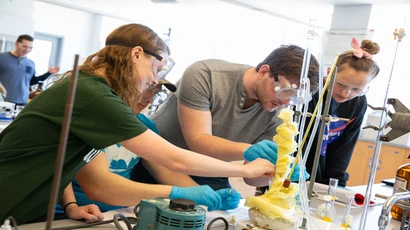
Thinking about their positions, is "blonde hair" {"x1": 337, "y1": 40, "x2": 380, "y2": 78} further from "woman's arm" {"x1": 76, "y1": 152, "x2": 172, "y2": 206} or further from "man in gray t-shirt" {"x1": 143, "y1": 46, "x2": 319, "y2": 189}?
"woman's arm" {"x1": 76, "y1": 152, "x2": 172, "y2": 206}

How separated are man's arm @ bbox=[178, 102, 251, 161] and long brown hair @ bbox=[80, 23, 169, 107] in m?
0.39

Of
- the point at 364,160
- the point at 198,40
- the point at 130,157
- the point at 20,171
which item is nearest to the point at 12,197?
the point at 20,171

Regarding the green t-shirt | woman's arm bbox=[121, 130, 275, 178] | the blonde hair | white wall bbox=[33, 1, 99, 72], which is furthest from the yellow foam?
white wall bbox=[33, 1, 99, 72]

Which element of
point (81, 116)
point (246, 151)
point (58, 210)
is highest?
point (81, 116)

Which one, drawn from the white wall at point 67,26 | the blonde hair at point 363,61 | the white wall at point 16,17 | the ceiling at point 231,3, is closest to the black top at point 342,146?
the blonde hair at point 363,61

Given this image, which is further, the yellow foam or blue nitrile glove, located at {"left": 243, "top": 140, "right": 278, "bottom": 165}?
blue nitrile glove, located at {"left": 243, "top": 140, "right": 278, "bottom": 165}

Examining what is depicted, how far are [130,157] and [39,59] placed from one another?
8.77 meters

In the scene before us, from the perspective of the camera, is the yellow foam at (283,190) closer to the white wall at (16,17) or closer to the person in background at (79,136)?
the person in background at (79,136)

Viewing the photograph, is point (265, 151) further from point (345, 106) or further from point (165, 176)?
point (345, 106)

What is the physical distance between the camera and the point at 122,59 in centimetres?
135

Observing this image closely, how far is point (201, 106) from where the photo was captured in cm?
181

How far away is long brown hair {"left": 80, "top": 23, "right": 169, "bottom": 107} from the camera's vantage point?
1.35 metres

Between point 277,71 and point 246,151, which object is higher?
point 277,71

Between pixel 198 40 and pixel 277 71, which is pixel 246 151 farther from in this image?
pixel 198 40
